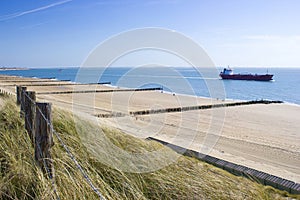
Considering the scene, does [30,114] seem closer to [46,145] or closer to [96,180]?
[46,145]

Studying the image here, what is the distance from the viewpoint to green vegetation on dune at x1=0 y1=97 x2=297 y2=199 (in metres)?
2.75

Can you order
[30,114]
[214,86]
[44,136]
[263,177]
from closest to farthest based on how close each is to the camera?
1. [44,136]
2. [30,114]
3. [263,177]
4. [214,86]

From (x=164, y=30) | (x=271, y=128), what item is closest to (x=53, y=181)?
(x=164, y=30)

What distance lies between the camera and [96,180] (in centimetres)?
307

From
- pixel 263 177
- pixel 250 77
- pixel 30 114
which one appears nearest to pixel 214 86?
pixel 250 77

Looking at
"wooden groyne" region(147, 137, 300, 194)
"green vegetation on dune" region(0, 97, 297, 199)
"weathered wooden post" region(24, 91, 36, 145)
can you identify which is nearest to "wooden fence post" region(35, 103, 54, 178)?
"green vegetation on dune" region(0, 97, 297, 199)

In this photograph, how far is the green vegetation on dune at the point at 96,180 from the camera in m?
2.75

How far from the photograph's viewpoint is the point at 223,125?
13258 millimetres

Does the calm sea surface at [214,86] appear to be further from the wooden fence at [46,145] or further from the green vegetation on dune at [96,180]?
the green vegetation on dune at [96,180]

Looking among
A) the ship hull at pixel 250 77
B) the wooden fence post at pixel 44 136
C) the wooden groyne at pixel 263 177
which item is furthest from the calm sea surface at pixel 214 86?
the wooden fence post at pixel 44 136

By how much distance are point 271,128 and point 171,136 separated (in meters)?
6.28

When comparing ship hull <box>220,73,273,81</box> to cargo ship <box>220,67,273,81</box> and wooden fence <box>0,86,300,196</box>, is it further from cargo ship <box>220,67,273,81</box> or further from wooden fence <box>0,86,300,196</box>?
wooden fence <box>0,86,300,196</box>

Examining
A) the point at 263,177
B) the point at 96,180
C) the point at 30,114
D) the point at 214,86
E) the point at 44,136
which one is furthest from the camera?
the point at 214,86

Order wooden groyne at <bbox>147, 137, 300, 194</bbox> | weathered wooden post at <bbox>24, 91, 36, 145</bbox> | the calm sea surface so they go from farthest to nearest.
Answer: the calm sea surface < wooden groyne at <bbox>147, 137, 300, 194</bbox> < weathered wooden post at <bbox>24, 91, 36, 145</bbox>
